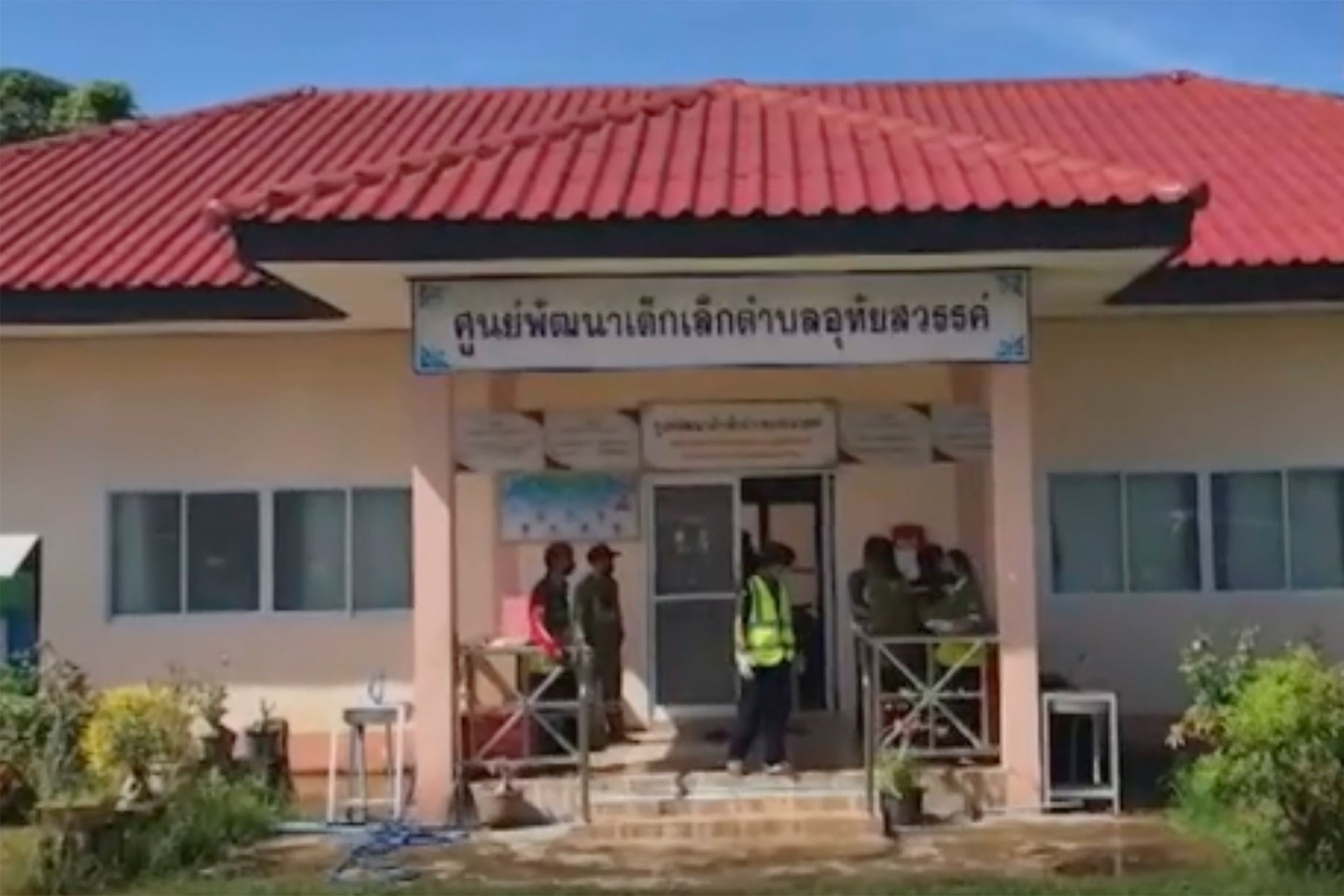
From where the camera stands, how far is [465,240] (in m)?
12.2

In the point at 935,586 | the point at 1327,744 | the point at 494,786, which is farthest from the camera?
the point at 935,586

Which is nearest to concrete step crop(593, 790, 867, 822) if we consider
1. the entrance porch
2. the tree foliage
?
the entrance porch

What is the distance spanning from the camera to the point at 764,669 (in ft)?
43.5

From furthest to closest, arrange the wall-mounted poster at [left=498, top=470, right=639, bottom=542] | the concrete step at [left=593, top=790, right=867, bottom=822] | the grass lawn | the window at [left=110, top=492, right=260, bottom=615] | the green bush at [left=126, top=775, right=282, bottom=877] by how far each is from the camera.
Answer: the window at [left=110, top=492, right=260, bottom=615]
the wall-mounted poster at [left=498, top=470, right=639, bottom=542]
the concrete step at [left=593, top=790, right=867, bottom=822]
the green bush at [left=126, top=775, right=282, bottom=877]
the grass lawn

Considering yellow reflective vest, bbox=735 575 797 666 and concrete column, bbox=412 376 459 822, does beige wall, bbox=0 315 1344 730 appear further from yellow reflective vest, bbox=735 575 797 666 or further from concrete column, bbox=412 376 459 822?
yellow reflective vest, bbox=735 575 797 666

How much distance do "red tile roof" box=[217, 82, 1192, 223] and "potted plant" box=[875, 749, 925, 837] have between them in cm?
342

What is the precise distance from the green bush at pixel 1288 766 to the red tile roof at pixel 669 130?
3.19 meters

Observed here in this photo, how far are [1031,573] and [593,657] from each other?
11.7 ft

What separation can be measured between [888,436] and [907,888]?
412 centimetres

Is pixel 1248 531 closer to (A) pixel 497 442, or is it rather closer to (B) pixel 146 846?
(A) pixel 497 442

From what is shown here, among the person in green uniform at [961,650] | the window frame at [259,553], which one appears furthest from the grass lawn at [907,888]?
the window frame at [259,553]

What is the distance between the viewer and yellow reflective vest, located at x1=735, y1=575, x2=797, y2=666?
43.4 ft

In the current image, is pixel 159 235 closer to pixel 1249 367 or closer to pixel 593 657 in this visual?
pixel 593 657

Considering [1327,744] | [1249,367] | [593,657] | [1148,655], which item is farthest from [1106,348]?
[1327,744]
